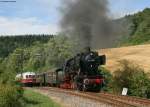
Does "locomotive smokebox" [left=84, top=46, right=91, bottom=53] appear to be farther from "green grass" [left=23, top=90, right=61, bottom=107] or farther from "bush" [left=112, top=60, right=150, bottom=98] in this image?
"green grass" [left=23, top=90, right=61, bottom=107]

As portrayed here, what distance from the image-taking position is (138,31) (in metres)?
116

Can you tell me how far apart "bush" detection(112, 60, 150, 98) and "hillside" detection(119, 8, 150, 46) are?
63436 millimetres

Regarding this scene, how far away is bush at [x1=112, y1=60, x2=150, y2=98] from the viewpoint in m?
37.8

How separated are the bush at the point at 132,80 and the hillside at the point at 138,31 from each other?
208ft

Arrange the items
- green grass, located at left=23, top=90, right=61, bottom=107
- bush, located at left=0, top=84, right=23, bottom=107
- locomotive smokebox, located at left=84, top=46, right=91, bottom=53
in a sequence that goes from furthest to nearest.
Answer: locomotive smokebox, located at left=84, top=46, right=91, bottom=53
green grass, located at left=23, top=90, right=61, bottom=107
bush, located at left=0, top=84, right=23, bottom=107

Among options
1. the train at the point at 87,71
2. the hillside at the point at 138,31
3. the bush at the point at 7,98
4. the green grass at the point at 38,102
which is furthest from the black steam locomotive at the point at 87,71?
the hillside at the point at 138,31

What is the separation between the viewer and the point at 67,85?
47.2 meters

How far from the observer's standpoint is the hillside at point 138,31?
112 meters

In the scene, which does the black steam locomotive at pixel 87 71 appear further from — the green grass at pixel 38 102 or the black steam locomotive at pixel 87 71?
the green grass at pixel 38 102

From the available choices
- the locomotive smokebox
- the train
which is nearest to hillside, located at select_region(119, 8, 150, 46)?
the locomotive smokebox

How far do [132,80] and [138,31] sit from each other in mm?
77772

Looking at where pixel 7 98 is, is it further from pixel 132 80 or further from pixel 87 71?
pixel 132 80

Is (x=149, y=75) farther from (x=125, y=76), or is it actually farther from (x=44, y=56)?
(x=44, y=56)

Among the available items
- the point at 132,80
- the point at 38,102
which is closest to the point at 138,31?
the point at 132,80
